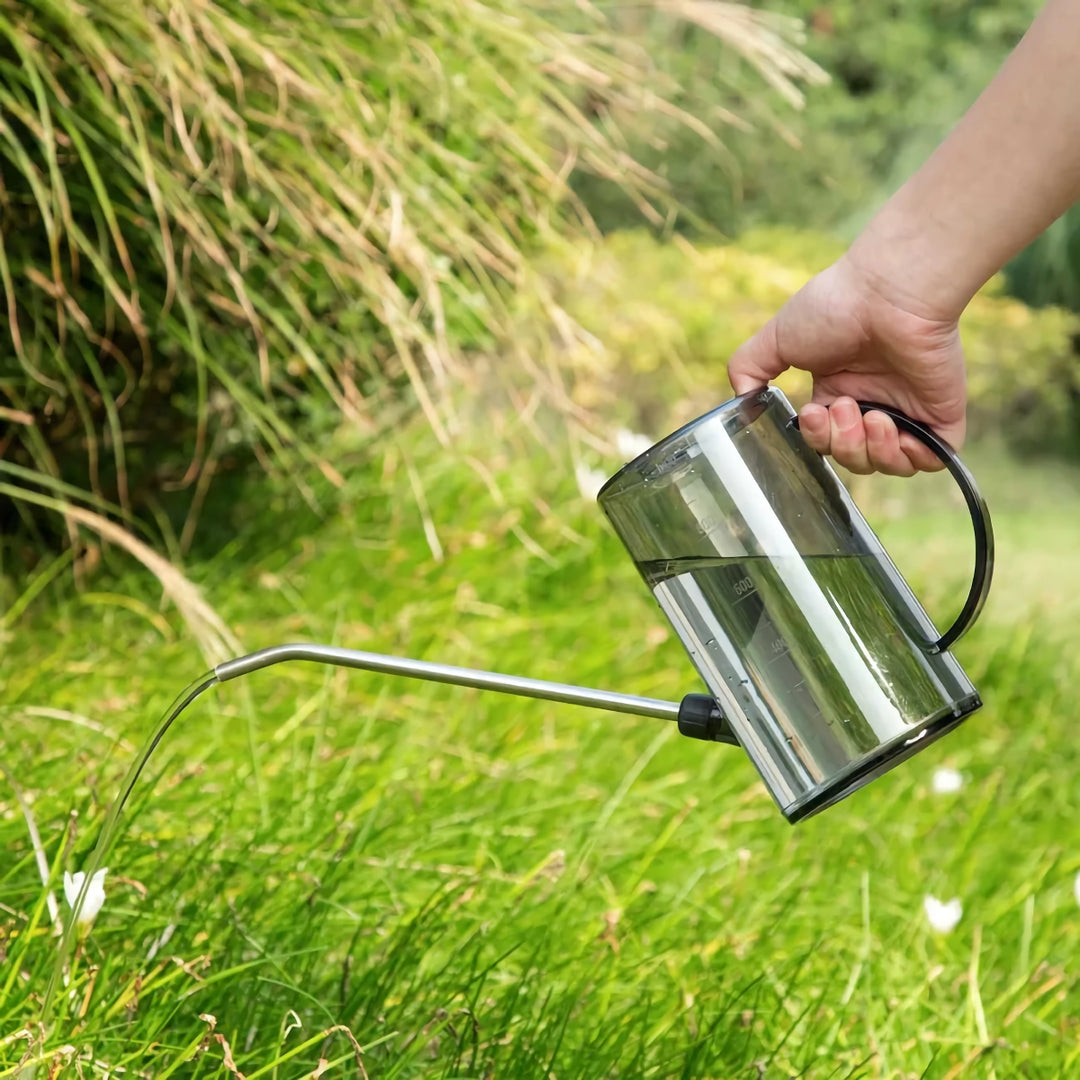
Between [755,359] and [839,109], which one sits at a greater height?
[755,359]

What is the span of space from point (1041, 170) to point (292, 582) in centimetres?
199

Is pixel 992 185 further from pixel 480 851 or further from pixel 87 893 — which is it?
pixel 480 851

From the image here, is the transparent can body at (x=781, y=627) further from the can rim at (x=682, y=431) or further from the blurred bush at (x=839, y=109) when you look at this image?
the blurred bush at (x=839, y=109)

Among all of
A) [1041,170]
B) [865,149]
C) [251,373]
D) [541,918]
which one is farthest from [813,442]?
[865,149]

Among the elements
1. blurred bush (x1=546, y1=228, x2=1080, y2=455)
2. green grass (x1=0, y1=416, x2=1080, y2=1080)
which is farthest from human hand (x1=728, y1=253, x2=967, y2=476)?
blurred bush (x1=546, y1=228, x2=1080, y2=455)

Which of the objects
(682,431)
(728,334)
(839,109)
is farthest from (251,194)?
(839,109)

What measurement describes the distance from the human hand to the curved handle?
0.06ft

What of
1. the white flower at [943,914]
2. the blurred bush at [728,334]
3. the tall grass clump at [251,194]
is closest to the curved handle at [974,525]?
the white flower at [943,914]

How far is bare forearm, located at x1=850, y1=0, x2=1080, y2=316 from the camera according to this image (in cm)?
109

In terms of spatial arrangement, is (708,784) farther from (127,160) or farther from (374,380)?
(127,160)

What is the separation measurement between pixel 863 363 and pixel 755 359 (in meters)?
0.12

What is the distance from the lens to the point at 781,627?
114 centimetres

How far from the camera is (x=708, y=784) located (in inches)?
95.9

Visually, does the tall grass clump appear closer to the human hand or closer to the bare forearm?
the human hand
